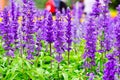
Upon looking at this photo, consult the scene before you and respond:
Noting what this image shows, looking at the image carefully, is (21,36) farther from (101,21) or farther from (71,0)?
(71,0)

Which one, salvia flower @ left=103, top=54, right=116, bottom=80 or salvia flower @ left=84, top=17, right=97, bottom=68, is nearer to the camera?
salvia flower @ left=103, top=54, right=116, bottom=80

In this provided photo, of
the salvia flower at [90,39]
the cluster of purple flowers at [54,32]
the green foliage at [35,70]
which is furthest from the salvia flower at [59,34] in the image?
the salvia flower at [90,39]

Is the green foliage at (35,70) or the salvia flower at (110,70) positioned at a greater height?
the salvia flower at (110,70)

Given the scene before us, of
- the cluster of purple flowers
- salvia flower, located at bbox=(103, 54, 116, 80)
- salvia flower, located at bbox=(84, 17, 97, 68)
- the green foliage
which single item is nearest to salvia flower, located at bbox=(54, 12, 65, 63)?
the cluster of purple flowers

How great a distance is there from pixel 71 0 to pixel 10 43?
27965mm

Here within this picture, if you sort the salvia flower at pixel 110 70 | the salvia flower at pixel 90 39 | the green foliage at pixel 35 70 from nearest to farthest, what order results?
the salvia flower at pixel 110 70
the green foliage at pixel 35 70
the salvia flower at pixel 90 39

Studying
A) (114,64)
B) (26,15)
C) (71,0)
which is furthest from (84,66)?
(71,0)

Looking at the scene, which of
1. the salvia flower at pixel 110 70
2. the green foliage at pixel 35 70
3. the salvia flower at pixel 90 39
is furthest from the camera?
the salvia flower at pixel 90 39

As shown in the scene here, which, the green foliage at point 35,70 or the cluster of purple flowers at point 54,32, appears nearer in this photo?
the green foliage at point 35,70

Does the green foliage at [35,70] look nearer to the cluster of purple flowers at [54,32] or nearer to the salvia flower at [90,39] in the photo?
the cluster of purple flowers at [54,32]

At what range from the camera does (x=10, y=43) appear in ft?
22.5

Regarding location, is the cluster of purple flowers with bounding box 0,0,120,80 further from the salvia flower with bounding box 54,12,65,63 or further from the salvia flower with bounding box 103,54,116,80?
the salvia flower with bounding box 103,54,116,80

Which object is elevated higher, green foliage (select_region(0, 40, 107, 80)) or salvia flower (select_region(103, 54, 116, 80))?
salvia flower (select_region(103, 54, 116, 80))

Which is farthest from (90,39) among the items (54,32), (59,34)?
(54,32)
